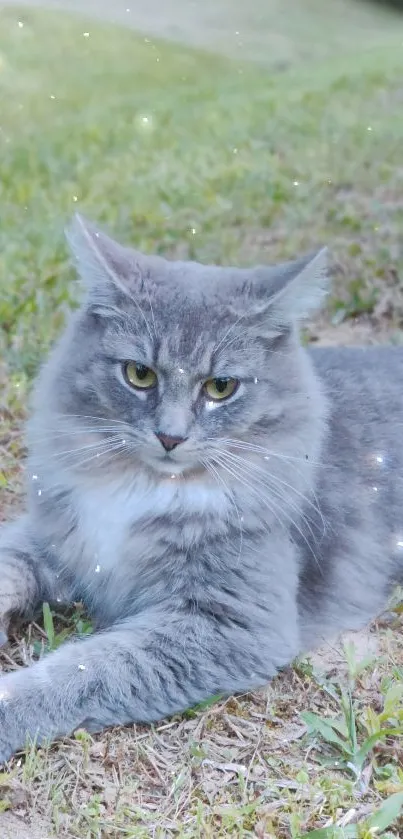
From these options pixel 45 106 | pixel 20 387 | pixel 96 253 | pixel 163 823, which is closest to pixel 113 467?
pixel 96 253

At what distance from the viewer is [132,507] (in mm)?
2471

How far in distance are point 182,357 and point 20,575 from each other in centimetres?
82

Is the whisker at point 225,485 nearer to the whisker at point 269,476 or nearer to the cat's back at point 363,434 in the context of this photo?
the whisker at point 269,476

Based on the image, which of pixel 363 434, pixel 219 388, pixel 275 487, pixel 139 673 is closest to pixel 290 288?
pixel 219 388

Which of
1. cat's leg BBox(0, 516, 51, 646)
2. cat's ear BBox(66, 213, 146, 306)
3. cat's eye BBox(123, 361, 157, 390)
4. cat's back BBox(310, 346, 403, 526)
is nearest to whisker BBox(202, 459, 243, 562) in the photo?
cat's eye BBox(123, 361, 157, 390)

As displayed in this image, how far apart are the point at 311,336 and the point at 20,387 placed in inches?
55.5

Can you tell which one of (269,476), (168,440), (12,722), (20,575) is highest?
(168,440)

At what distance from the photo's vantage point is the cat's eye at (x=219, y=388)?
2315mm

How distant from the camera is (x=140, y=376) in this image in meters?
2.32

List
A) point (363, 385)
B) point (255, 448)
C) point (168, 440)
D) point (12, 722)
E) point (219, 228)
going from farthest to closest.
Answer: point (219, 228) → point (363, 385) → point (255, 448) → point (168, 440) → point (12, 722)

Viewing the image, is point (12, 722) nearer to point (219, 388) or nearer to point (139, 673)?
point (139, 673)

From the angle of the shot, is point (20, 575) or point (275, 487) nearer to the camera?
point (275, 487)

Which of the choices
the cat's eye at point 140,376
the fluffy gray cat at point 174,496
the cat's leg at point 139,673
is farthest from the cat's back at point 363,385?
the cat's leg at point 139,673

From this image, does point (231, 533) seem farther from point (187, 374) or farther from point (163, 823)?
point (163, 823)
